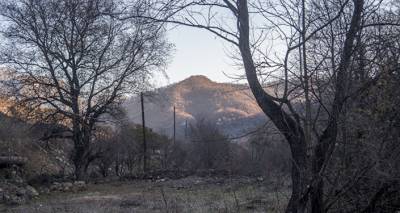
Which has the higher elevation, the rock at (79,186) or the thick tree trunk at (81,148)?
the thick tree trunk at (81,148)

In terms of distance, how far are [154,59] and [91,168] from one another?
7851 mm

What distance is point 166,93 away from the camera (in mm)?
33781

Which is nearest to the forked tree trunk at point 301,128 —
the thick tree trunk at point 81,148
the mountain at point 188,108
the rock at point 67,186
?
the mountain at point 188,108

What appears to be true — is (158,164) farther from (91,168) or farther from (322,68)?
(322,68)

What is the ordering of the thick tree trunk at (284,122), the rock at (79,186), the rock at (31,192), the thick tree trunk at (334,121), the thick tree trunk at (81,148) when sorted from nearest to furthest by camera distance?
the thick tree trunk at (334,121) < the thick tree trunk at (284,122) < the rock at (31,192) < the rock at (79,186) < the thick tree trunk at (81,148)

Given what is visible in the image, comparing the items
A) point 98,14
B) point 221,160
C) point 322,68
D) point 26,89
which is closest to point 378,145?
point 322,68

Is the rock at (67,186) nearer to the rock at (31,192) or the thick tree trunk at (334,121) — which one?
the rock at (31,192)

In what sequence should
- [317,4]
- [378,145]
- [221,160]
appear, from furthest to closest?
[221,160] < [317,4] < [378,145]

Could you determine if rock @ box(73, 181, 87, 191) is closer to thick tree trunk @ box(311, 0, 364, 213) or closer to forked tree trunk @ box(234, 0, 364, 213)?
forked tree trunk @ box(234, 0, 364, 213)

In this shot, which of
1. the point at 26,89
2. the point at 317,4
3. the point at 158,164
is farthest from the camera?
the point at 158,164

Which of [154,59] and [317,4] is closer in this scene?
[317,4]

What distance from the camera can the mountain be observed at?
33.2 meters

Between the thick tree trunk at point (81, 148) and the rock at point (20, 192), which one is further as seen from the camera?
the thick tree trunk at point (81, 148)

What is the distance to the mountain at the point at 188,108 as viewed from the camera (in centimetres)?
3325
